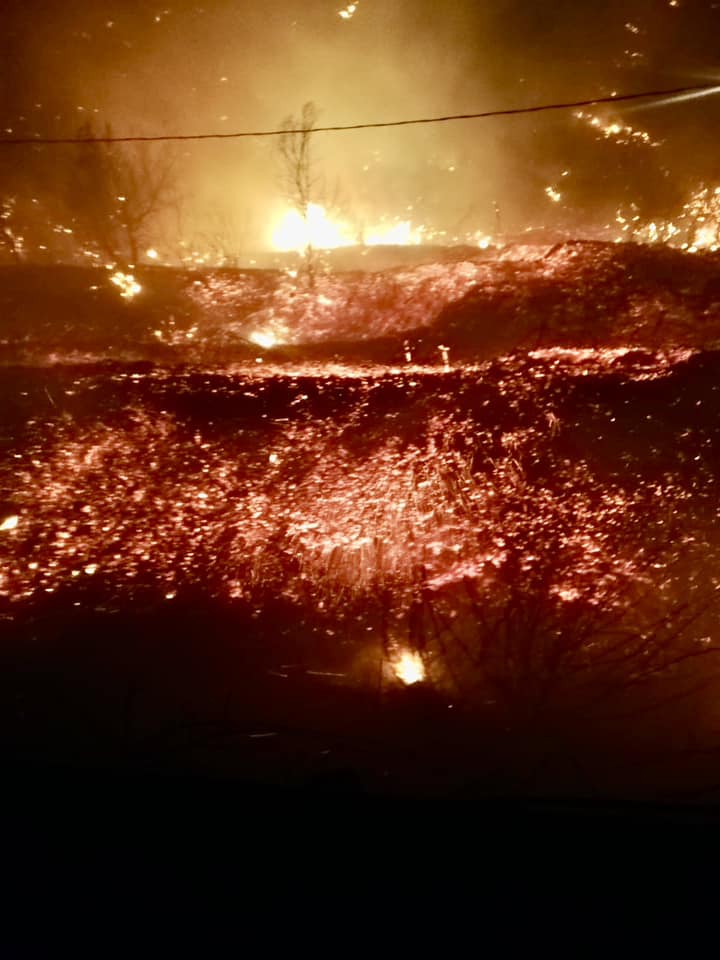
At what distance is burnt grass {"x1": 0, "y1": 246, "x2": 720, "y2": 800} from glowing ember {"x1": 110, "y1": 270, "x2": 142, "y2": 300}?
256 inches

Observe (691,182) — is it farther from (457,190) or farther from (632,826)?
(632,826)

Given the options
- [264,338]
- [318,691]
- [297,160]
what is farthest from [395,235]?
[318,691]

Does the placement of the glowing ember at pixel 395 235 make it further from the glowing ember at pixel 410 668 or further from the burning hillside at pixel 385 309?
the glowing ember at pixel 410 668

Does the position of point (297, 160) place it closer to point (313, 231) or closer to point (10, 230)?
point (313, 231)

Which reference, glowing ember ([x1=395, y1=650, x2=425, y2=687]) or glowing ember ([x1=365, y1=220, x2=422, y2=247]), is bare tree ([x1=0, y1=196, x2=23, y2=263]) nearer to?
glowing ember ([x1=365, y1=220, x2=422, y2=247])

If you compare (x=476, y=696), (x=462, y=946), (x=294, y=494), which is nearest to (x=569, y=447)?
(x=294, y=494)

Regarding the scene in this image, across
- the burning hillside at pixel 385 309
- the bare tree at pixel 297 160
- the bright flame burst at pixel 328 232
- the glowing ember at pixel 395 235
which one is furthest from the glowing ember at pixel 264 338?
the glowing ember at pixel 395 235

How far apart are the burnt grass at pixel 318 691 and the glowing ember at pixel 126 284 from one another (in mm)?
6508

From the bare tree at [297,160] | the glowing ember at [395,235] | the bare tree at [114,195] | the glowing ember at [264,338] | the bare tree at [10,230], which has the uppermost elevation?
the bare tree at [297,160]

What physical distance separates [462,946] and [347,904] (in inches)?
17.2

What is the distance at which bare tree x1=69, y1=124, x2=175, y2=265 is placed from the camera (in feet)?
58.1

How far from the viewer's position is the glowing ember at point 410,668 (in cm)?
370

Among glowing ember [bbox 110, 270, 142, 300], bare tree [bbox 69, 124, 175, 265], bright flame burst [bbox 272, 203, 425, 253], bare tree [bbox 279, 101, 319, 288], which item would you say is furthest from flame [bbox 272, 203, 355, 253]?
glowing ember [bbox 110, 270, 142, 300]

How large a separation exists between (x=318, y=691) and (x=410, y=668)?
63cm
